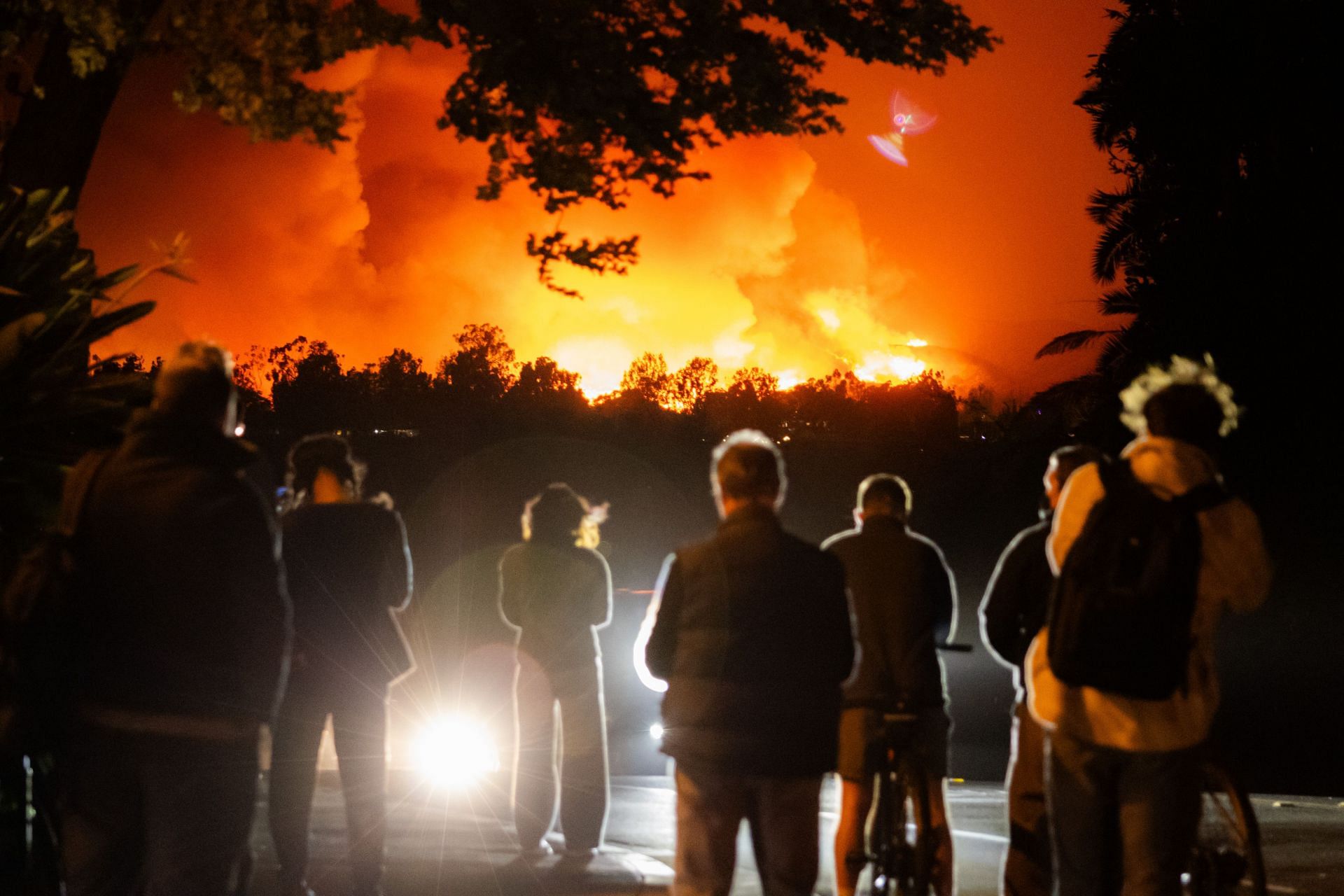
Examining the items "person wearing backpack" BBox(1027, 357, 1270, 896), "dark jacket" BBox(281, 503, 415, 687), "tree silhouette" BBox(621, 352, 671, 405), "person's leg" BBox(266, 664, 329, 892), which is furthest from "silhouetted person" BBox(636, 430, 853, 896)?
"tree silhouette" BBox(621, 352, 671, 405)

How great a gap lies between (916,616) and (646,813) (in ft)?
17.0

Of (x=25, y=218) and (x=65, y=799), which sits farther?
(x=25, y=218)

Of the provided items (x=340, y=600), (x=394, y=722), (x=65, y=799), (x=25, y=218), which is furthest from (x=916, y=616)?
(x=394, y=722)

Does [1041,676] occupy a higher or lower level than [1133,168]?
lower

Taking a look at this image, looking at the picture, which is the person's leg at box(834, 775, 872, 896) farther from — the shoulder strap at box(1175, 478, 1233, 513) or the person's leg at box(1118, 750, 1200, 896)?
the shoulder strap at box(1175, 478, 1233, 513)

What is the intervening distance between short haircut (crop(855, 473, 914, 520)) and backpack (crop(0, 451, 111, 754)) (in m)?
3.68

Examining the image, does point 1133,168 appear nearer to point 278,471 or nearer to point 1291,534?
point 1291,534

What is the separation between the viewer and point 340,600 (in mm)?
7027

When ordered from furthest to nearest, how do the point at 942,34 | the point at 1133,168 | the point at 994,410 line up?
the point at 994,410 → the point at 1133,168 → the point at 942,34

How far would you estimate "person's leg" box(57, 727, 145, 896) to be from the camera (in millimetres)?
4254

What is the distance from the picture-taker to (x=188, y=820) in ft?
14.0

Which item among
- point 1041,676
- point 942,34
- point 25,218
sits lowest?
point 1041,676

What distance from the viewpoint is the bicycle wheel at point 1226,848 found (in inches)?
243

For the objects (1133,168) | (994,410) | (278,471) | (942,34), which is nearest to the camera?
(942,34)
